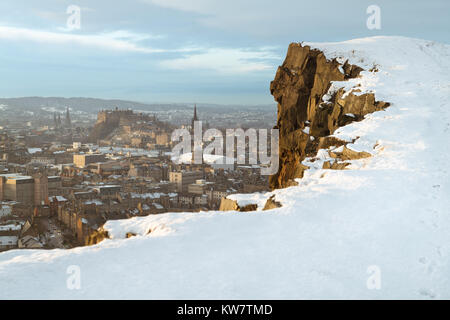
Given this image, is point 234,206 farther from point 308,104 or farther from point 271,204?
point 308,104

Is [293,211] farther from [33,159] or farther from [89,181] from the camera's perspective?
[33,159]

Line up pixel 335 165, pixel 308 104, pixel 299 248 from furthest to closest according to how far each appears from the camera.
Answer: pixel 308 104
pixel 335 165
pixel 299 248

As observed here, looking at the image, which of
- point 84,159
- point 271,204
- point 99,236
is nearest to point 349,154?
point 271,204

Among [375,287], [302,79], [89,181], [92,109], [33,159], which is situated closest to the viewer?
[375,287]

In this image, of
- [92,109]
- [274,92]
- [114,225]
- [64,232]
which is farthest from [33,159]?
[92,109]

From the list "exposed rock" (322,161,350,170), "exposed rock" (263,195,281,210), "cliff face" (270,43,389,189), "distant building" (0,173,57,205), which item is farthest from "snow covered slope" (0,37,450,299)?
"distant building" (0,173,57,205)

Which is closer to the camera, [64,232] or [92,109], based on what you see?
[64,232]

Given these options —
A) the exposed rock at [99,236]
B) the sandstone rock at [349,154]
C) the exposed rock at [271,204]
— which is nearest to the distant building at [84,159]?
the sandstone rock at [349,154]
